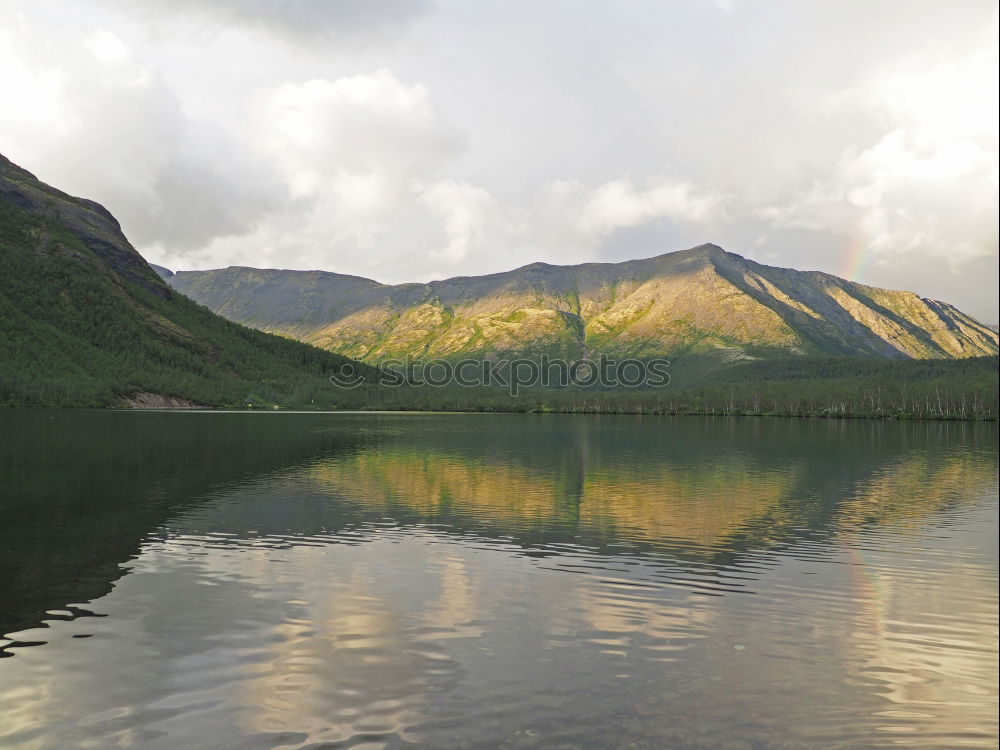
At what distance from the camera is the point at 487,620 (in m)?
24.6

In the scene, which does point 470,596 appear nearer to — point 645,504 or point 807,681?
point 807,681

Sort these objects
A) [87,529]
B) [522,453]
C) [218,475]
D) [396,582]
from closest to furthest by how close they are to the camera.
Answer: [396,582], [87,529], [218,475], [522,453]

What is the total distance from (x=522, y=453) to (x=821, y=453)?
48.8 meters

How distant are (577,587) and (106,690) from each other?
58.1 ft

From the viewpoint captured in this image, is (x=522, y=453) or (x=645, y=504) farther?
(x=522, y=453)

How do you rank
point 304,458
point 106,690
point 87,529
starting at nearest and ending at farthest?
point 106,690
point 87,529
point 304,458

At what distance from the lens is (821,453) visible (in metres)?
112

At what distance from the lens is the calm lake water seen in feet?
54.2

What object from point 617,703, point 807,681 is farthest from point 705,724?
point 807,681

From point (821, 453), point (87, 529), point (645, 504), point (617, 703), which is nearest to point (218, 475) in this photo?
point (87, 529)

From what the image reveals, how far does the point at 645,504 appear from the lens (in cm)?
5488

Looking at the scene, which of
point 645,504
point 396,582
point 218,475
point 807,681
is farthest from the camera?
point 218,475

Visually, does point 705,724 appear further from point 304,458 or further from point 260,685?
point 304,458

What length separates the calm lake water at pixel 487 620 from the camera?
16.5 metres
